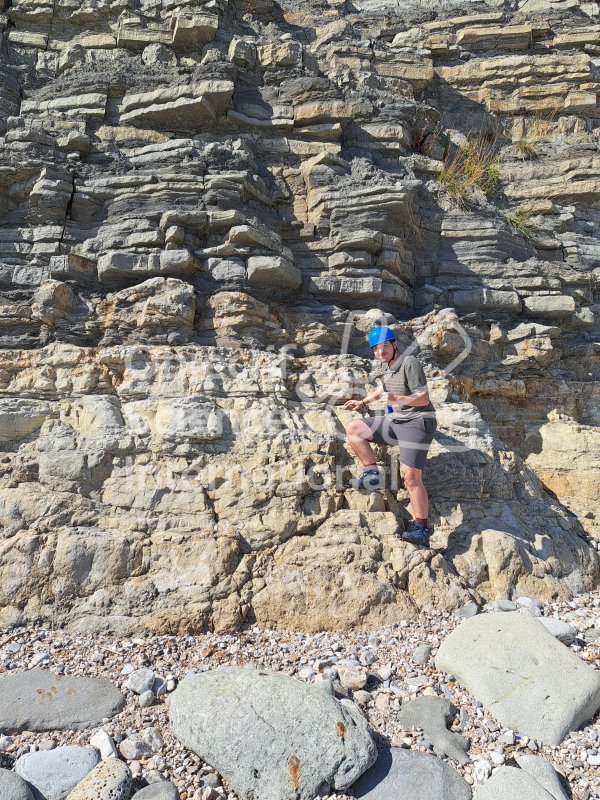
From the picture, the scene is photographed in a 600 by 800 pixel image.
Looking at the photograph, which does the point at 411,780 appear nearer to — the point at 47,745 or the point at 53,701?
the point at 47,745

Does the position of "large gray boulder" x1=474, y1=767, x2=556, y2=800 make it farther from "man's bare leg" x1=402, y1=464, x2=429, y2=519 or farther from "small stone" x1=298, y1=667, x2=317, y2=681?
"man's bare leg" x1=402, y1=464, x2=429, y2=519

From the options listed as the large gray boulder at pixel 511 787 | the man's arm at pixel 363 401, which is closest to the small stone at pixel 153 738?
the large gray boulder at pixel 511 787

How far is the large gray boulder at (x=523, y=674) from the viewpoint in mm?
3389

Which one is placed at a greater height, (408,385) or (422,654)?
(408,385)

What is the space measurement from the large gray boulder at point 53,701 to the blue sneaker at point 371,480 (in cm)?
267

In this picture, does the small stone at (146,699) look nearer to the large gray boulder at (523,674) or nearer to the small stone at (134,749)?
the small stone at (134,749)

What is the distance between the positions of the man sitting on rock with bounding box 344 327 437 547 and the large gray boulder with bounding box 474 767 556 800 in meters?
2.20

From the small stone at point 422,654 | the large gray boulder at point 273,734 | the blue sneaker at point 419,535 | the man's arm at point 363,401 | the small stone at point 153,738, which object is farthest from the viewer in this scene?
the man's arm at point 363,401

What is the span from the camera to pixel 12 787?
2.87 metres

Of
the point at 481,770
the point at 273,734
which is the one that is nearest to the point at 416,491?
the point at 481,770

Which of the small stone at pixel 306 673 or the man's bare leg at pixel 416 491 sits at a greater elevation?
the man's bare leg at pixel 416 491

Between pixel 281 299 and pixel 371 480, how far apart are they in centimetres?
292

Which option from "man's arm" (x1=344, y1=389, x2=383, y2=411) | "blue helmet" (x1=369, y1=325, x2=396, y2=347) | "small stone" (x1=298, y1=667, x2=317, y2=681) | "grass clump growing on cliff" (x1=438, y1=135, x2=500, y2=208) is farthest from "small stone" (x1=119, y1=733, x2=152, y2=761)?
"grass clump growing on cliff" (x1=438, y1=135, x2=500, y2=208)

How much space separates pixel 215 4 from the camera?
8.88 m
